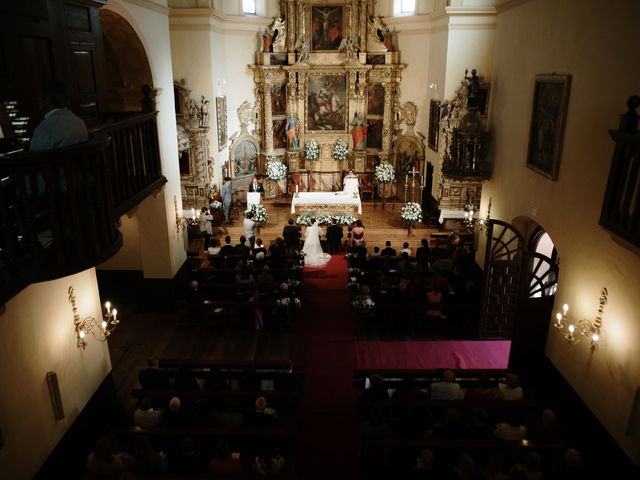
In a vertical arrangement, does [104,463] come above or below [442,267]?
below

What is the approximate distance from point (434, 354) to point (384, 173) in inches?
465

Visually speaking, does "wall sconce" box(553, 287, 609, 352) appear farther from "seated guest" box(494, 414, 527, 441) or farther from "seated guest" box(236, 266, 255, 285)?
"seated guest" box(236, 266, 255, 285)

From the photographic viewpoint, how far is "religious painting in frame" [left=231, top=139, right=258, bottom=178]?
889 inches

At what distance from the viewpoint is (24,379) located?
275 inches

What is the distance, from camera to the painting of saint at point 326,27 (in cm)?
2211

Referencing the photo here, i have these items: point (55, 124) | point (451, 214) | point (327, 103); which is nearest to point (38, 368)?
point (55, 124)

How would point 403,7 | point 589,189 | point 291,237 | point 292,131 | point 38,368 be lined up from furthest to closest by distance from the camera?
point 292,131 < point 403,7 < point 291,237 < point 589,189 < point 38,368

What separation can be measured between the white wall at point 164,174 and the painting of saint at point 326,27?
10575 mm

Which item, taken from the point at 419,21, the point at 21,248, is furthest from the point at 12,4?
the point at 419,21

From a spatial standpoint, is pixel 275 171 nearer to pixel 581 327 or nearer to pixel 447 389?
pixel 447 389

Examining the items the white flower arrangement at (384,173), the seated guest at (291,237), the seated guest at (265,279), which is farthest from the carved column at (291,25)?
the seated guest at (265,279)

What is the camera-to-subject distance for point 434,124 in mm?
20219

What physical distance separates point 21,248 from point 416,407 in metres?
6.28

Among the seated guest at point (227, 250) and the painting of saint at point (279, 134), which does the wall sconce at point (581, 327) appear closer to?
the seated guest at point (227, 250)
